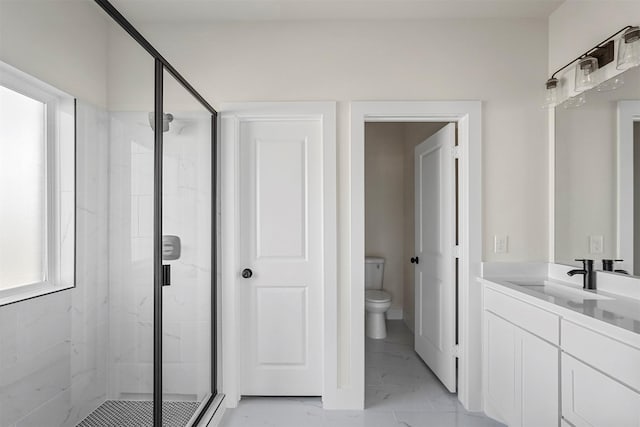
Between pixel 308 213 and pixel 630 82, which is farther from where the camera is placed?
pixel 308 213

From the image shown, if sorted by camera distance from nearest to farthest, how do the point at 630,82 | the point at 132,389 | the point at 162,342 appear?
the point at 132,389, the point at 162,342, the point at 630,82

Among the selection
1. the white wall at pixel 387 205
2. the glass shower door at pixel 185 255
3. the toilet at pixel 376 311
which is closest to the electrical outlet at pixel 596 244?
the toilet at pixel 376 311

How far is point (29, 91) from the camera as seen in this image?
2.85ft

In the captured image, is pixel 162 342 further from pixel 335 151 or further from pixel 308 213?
pixel 335 151

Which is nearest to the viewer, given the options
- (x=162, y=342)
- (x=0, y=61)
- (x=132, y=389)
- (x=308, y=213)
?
(x=0, y=61)

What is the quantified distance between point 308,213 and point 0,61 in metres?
1.79

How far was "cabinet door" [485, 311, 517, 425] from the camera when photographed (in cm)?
188

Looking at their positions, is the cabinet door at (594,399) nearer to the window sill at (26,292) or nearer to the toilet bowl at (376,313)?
the window sill at (26,292)

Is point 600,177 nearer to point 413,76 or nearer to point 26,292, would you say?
point 413,76

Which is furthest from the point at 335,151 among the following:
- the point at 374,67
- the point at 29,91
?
the point at 29,91

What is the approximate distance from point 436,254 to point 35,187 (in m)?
2.53

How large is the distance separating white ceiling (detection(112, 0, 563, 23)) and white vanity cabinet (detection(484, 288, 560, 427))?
1796 mm

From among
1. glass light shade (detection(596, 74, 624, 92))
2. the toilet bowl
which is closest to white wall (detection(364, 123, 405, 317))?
the toilet bowl

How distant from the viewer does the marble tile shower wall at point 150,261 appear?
1.24 metres
